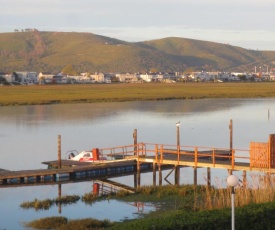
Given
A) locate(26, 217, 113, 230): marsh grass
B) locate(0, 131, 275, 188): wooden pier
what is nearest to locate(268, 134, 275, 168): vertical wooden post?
locate(0, 131, 275, 188): wooden pier

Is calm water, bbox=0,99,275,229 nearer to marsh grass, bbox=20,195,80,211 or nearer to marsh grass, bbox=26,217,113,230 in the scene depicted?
marsh grass, bbox=20,195,80,211

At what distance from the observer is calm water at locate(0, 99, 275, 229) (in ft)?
82.8

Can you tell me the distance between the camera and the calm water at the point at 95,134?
Result: 82.8 ft

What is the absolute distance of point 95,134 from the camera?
51.2 meters

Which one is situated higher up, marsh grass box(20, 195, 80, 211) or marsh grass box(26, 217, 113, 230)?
marsh grass box(26, 217, 113, 230)

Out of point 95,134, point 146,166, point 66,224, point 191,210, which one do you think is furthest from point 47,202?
point 95,134

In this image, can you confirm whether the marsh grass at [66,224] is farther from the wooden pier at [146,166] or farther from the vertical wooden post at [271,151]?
→ the wooden pier at [146,166]

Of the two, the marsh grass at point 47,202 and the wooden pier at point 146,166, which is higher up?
the wooden pier at point 146,166

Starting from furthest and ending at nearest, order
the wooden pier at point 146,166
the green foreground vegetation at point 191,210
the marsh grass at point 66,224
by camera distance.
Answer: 1. the wooden pier at point 146,166
2. the marsh grass at point 66,224
3. the green foreground vegetation at point 191,210

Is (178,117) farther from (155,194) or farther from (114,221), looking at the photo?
(114,221)

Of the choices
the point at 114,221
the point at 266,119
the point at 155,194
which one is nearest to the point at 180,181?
the point at 155,194

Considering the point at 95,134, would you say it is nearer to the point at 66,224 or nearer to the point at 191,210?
the point at 66,224

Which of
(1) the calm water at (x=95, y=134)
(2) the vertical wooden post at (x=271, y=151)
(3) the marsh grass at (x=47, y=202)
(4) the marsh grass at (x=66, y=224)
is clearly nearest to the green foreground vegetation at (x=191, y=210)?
(4) the marsh grass at (x=66, y=224)

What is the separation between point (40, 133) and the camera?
51562 millimetres
